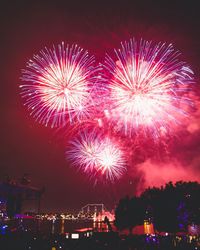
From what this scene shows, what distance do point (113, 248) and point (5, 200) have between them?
228 feet

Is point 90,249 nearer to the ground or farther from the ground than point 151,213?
nearer to the ground

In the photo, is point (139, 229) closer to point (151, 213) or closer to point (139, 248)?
point (151, 213)

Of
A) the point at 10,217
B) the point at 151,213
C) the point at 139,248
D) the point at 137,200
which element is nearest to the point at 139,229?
the point at 137,200

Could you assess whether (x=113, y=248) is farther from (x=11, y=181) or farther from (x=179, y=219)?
(x=11, y=181)

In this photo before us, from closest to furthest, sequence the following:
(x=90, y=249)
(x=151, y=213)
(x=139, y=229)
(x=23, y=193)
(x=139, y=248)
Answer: (x=90, y=249), (x=139, y=248), (x=151, y=213), (x=139, y=229), (x=23, y=193)

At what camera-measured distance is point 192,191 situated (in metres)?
52.3

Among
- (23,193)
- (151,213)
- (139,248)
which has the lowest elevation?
(139,248)

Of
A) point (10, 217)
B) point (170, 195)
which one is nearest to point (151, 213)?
point (170, 195)

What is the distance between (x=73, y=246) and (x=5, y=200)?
2696 inches

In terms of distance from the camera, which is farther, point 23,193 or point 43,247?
point 23,193

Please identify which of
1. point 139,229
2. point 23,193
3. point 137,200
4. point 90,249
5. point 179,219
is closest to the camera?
point 90,249

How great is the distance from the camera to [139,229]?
83.5 meters

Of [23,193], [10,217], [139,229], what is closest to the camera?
[139,229]

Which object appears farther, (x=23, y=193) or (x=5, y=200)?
(x=23, y=193)
